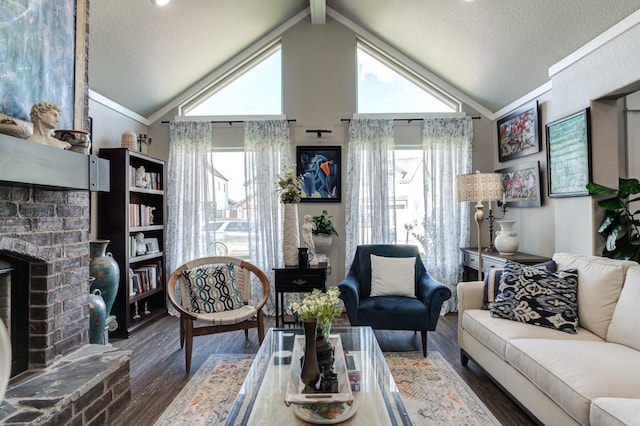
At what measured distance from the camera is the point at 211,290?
3.25 metres

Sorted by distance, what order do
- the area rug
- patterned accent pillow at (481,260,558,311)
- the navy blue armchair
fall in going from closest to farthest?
the area rug, patterned accent pillow at (481,260,558,311), the navy blue armchair

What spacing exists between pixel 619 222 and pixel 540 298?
94cm

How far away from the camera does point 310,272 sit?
3492mm

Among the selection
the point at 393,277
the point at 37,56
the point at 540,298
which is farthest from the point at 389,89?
the point at 37,56

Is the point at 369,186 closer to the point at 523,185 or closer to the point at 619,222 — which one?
the point at 523,185

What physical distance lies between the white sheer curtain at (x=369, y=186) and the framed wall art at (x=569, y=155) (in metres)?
1.69

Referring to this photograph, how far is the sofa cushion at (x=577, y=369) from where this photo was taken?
63.4 inches

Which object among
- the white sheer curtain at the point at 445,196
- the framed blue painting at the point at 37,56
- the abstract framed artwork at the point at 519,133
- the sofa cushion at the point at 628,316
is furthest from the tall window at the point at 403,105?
the framed blue painting at the point at 37,56

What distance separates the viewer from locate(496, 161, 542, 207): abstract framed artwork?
373 centimetres

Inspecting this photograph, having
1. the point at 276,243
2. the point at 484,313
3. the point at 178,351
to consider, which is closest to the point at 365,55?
the point at 276,243

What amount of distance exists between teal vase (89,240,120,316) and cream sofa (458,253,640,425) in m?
3.08

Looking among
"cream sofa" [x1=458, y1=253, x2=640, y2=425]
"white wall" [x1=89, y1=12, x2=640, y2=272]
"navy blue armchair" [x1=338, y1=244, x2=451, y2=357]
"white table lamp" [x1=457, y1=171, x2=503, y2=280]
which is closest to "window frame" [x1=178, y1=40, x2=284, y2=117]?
"white wall" [x1=89, y1=12, x2=640, y2=272]

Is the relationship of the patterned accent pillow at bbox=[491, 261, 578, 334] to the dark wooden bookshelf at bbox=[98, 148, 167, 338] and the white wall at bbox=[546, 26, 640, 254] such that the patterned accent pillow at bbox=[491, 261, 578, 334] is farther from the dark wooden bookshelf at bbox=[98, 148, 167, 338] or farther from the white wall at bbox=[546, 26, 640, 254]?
the dark wooden bookshelf at bbox=[98, 148, 167, 338]

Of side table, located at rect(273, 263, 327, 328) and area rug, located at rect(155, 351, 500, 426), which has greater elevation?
side table, located at rect(273, 263, 327, 328)
